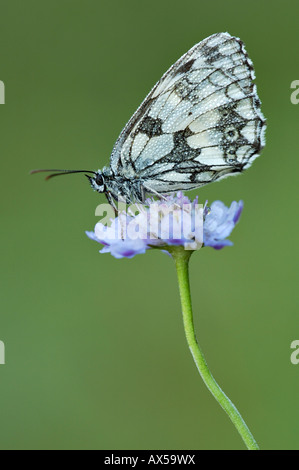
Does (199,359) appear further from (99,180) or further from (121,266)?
(121,266)

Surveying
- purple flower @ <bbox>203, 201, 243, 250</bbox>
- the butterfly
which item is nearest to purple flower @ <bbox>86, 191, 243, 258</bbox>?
purple flower @ <bbox>203, 201, 243, 250</bbox>

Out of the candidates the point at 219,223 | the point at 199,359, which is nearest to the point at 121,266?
the point at 219,223

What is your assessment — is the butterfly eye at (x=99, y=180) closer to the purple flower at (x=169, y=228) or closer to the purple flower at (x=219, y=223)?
the purple flower at (x=169, y=228)

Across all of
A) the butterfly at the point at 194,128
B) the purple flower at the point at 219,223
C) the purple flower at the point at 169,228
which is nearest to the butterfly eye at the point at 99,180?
the butterfly at the point at 194,128

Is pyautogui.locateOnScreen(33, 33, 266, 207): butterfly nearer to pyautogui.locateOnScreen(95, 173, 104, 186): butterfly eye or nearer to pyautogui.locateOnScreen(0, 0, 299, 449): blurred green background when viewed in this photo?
pyautogui.locateOnScreen(95, 173, 104, 186): butterfly eye
